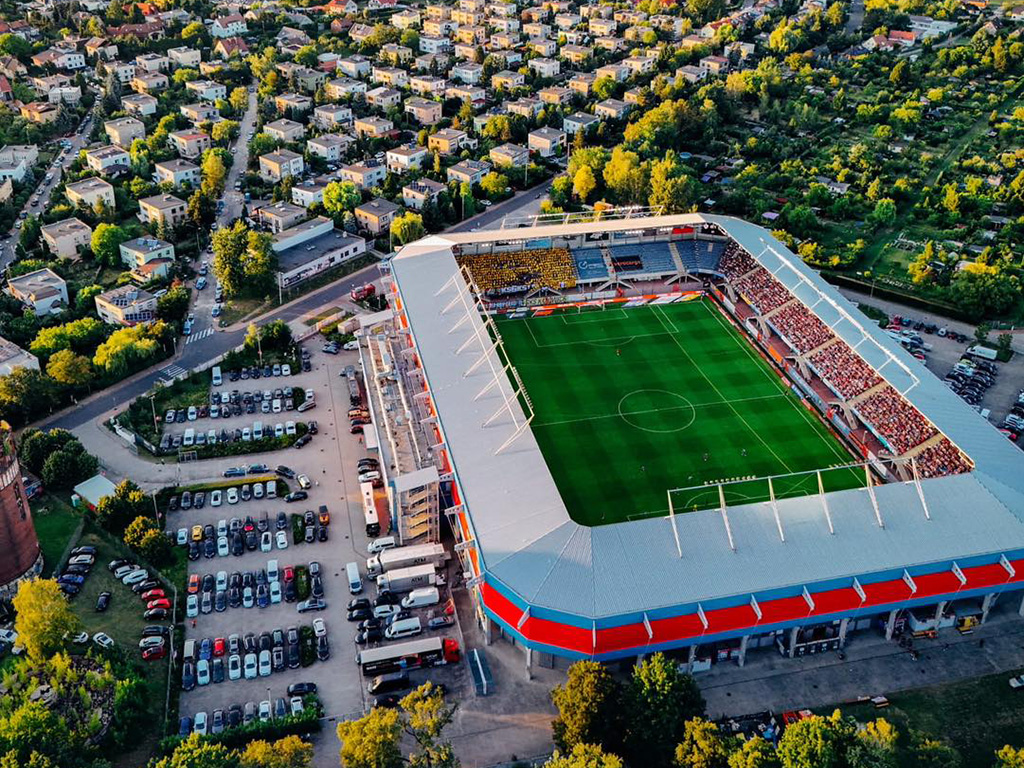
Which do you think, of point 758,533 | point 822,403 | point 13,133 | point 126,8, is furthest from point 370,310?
point 126,8

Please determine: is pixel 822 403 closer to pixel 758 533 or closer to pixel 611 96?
pixel 758 533

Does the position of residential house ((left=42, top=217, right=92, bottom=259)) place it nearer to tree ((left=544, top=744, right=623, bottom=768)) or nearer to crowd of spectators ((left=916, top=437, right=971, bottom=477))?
tree ((left=544, top=744, right=623, bottom=768))

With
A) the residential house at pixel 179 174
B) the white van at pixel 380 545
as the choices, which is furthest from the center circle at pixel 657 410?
the residential house at pixel 179 174

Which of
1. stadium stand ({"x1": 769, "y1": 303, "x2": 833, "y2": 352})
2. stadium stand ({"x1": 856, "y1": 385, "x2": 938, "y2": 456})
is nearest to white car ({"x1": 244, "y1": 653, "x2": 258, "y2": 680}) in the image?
stadium stand ({"x1": 856, "y1": 385, "x2": 938, "y2": 456})

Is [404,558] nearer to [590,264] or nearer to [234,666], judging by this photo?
[234,666]

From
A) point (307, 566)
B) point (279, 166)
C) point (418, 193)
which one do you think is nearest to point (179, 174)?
point (279, 166)
